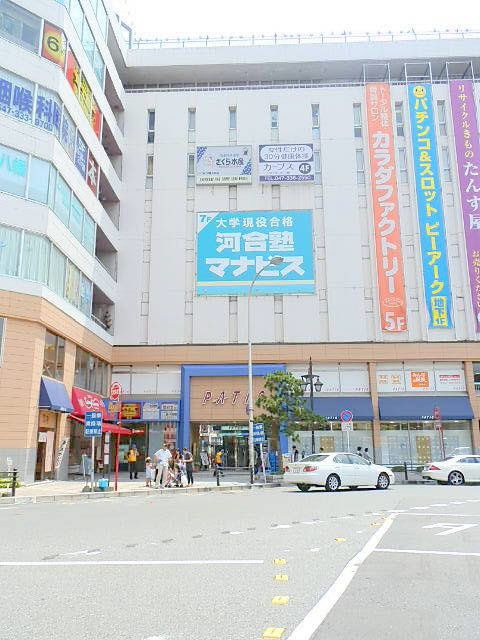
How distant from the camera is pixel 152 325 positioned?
116 feet

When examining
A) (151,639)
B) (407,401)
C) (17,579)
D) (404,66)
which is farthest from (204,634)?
(404,66)

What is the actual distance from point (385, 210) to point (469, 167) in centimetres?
633

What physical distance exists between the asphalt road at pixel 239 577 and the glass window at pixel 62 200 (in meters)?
16.5

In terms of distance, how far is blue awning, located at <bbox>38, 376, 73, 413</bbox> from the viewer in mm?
22406

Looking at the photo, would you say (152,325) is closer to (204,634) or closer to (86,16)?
(86,16)

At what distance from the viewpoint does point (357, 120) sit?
3888 cm

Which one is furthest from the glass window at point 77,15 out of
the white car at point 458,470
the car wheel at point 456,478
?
the car wheel at point 456,478

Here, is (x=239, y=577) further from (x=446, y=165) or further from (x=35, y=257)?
(x=446, y=165)

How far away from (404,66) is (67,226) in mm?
28165

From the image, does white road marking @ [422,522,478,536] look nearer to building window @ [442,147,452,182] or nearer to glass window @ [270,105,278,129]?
building window @ [442,147,452,182]

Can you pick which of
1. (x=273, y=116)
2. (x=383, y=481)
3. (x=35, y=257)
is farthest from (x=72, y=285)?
(x=273, y=116)

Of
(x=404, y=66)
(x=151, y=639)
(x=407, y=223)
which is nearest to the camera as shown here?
(x=151, y=639)

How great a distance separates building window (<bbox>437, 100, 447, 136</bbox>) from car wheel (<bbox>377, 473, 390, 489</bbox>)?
27.0m

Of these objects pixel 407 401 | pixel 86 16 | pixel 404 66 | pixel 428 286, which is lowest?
pixel 407 401
